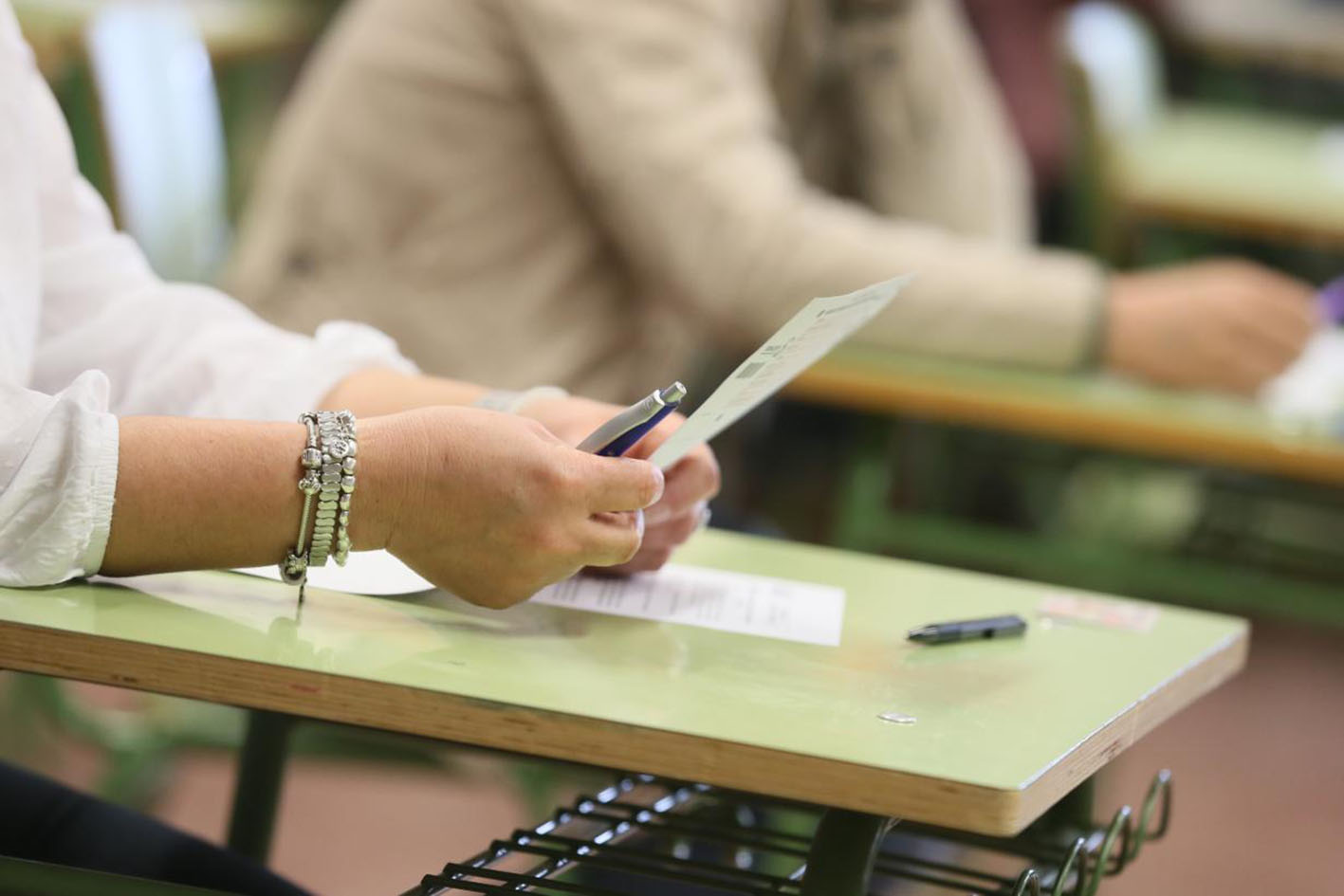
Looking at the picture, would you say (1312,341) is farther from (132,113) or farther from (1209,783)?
(132,113)

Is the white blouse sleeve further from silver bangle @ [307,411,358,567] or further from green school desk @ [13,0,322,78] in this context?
green school desk @ [13,0,322,78]

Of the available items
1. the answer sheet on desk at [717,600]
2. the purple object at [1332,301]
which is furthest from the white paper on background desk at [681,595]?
the purple object at [1332,301]

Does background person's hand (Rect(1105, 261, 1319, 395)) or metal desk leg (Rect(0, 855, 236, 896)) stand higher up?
background person's hand (Rect(1105, 261, 1319, 395))

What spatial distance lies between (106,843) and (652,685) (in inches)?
16.2

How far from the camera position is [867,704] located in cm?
87

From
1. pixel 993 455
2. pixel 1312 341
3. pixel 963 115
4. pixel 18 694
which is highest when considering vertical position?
pixel 963 115

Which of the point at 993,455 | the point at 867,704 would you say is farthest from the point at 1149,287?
the point at 867,704

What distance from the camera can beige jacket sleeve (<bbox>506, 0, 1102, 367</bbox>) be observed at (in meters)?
1.76

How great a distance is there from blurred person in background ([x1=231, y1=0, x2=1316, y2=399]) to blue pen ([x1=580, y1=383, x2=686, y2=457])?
887 millimetres

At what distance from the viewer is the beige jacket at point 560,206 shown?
1.78 metres

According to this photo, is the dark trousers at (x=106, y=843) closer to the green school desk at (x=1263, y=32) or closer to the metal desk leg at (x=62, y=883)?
the metal desk leg at (x=62, y=883)

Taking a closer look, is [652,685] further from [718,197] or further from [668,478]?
[718,197]

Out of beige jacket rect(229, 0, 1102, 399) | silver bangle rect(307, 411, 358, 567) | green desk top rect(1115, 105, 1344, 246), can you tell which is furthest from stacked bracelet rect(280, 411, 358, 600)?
green desk top rect(1115, 105, 1344, 246)

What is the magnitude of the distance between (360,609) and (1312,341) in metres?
1.62
